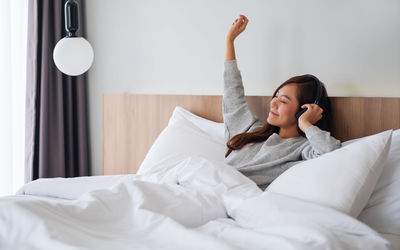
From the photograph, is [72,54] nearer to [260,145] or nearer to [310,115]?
[260,145]

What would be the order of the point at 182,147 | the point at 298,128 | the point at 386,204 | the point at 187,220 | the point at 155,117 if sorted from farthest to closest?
the point at 155,117, the point at 182,147, the point at 298,128, the point at 386,204, the point at 187,220

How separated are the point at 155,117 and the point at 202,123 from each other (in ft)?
1.15

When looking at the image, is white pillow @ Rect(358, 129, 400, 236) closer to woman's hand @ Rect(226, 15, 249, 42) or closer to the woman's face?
the woman's face

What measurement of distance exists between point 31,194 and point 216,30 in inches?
46.4

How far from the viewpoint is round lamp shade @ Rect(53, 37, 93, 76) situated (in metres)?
1.92

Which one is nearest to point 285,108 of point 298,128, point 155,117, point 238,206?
point 298,128

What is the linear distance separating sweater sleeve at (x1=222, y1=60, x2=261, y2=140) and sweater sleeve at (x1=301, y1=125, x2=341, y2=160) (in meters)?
0.33

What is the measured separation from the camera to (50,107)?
2.47 metres

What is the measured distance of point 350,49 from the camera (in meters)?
1.72

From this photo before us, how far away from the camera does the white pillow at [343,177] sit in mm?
1150

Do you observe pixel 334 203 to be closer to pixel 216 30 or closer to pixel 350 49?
pixel 350 49

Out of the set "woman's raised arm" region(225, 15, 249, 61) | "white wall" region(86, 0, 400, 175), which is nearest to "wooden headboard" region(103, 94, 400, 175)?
"white wall" region(86, 0, 400, 175)

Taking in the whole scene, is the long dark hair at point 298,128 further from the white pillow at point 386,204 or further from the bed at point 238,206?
the white pillow at point 386,204

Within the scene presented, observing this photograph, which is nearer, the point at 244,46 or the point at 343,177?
the point at 343,177
